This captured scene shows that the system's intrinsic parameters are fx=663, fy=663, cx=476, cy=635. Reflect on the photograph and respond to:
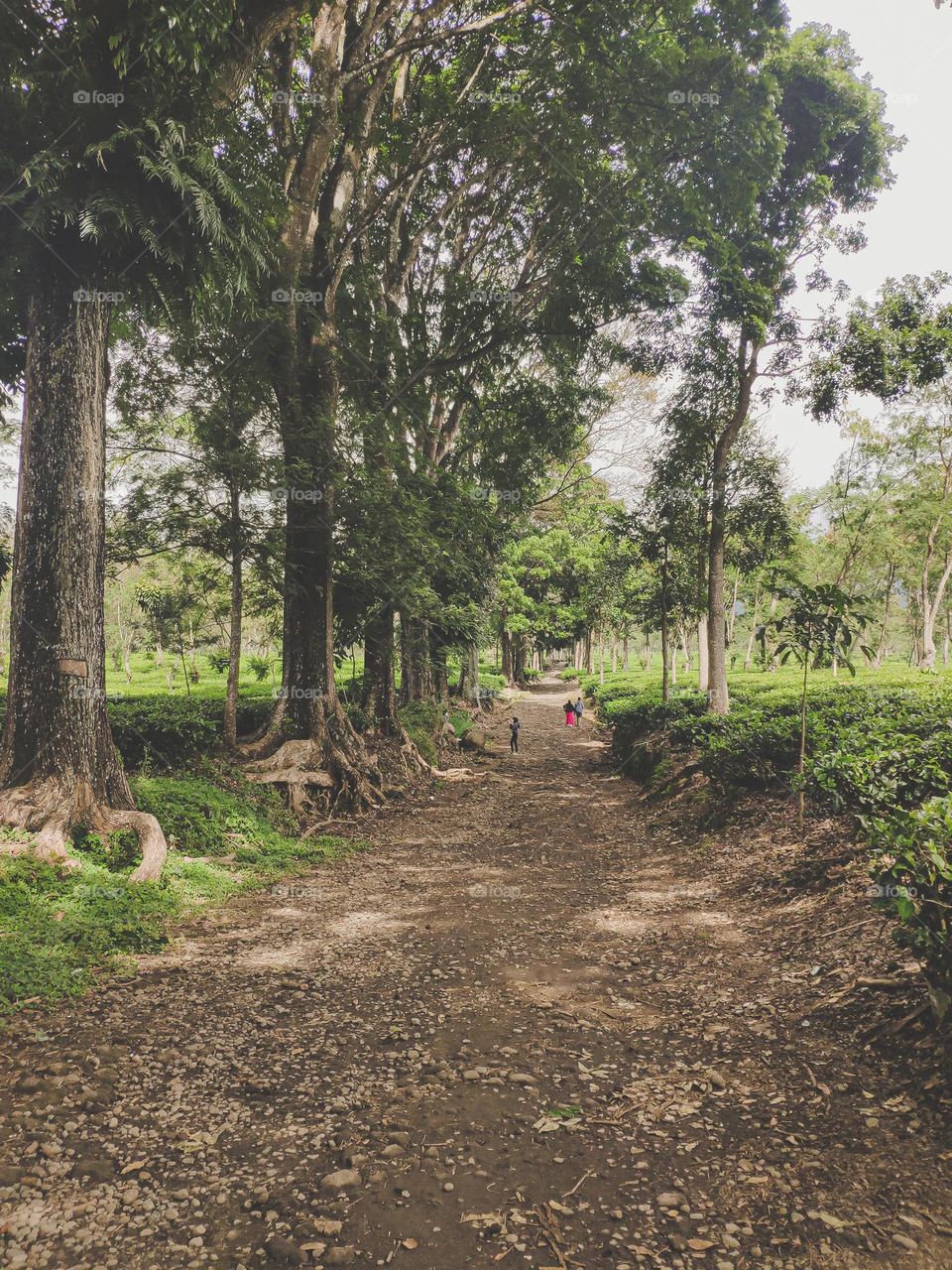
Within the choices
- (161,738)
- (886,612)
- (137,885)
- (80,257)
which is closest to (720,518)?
(161,738)

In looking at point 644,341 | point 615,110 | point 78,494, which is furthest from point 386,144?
point 78,494

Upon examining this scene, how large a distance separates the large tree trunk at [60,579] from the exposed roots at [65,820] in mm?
14

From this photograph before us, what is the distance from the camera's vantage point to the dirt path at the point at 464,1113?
2494mm

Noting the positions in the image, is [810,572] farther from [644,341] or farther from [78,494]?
[78,494]

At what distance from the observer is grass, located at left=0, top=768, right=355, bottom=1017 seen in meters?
4.59

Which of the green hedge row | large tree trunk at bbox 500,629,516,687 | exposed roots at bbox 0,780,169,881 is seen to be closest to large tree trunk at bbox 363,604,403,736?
the green hedge row

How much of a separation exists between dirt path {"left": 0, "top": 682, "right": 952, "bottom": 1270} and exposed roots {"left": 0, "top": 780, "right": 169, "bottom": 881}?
3.55 ft

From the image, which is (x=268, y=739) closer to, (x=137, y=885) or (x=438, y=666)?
(x=137, y=885)

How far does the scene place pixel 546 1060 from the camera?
379cm

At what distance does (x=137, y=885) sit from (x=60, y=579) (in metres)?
3.06

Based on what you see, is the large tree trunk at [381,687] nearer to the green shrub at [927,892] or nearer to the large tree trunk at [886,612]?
the green shrub at [927,892]

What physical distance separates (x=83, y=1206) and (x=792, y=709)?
34.1ft

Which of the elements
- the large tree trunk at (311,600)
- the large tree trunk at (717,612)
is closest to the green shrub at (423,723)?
the large tree trunk at (311,600)

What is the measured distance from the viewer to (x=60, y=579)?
6.57 metres
